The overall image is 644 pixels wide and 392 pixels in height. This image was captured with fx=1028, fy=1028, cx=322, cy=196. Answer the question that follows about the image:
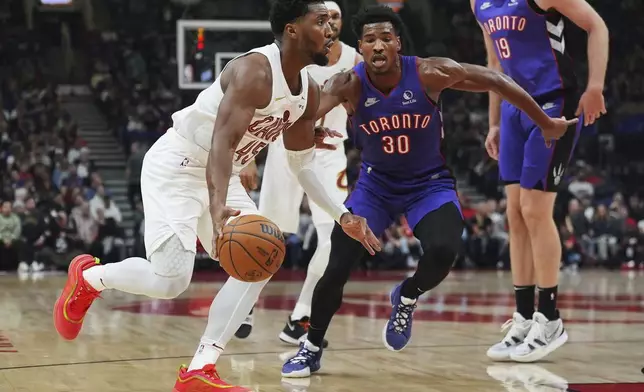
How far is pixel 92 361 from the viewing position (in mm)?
5625

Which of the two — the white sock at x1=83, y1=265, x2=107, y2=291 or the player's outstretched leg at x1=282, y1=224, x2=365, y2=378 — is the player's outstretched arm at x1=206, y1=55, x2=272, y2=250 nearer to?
the white sock at x1=83, y1=265, x2=107, y2=291

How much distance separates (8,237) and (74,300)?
398 inches

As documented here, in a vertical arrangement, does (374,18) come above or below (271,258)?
above

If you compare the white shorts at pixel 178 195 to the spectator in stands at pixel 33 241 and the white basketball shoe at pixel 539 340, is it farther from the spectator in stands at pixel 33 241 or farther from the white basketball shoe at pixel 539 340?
the spectator in stands at pixel 33 241

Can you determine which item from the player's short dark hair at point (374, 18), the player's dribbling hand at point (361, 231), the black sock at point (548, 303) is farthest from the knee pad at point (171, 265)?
the black sock at point (548, 303)

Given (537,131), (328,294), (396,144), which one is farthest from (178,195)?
(537,131)

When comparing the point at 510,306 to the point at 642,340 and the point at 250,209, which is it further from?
the point at 250,209

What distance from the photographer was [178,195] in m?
4.70

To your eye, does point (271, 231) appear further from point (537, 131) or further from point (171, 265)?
point (537, 131)

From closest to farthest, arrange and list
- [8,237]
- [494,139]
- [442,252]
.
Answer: [442,252] → [494,139] → [8,237]

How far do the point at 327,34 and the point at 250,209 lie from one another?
0.87m

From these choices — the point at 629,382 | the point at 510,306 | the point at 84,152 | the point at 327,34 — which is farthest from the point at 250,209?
the point at 84,152

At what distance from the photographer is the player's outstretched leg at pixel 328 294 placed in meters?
5.32

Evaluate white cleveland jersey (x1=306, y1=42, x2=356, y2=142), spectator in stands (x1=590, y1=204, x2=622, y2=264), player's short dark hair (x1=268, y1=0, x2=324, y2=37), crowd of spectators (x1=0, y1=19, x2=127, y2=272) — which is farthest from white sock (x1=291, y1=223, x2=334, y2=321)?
spectator in stands (x1=590, y1=204, x2=622, y2=264)
